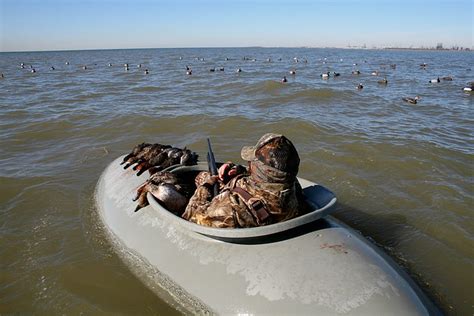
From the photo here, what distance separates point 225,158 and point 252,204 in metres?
5.74

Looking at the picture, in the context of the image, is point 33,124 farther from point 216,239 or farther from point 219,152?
point 216,239

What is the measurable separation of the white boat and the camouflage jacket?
0.48 ft

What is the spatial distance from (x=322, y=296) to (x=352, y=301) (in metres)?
0.25


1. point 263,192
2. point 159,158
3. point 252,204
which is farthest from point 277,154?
point 159,158

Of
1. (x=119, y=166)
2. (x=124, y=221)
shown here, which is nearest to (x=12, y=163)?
(x=119, y=166)

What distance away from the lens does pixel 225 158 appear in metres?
9.30

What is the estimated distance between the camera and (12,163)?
9391mm

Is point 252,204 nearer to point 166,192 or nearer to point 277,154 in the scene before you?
point 277,154

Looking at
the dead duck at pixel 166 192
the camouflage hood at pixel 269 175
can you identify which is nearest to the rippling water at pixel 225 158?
the dead duck at pixel 166 192

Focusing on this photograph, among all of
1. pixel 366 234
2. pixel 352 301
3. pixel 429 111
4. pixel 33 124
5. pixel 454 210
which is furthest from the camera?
pixel 429 111

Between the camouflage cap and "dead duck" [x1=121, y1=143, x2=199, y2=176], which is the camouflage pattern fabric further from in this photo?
"dead duck" [x1=121, y1=143, x2=199, y2=176]

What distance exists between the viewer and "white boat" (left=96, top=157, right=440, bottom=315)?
3.18 meters

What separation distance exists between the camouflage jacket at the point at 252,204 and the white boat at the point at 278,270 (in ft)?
0.48

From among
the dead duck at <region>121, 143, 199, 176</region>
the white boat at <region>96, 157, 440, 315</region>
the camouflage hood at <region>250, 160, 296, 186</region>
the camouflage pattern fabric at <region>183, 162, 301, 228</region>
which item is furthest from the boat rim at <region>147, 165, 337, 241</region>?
the dead duck at <region>121, 143, 199, 176</region>
